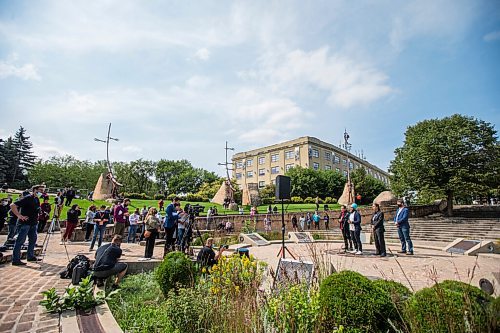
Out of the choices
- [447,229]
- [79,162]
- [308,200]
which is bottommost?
[447,229]

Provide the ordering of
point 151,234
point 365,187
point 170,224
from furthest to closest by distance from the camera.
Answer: point 365,187 → point 170,224 → point 151,234

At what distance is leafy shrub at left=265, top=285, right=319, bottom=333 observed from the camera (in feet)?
8.70

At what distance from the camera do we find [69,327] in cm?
334

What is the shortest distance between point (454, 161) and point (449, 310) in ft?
98.4

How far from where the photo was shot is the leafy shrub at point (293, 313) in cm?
265

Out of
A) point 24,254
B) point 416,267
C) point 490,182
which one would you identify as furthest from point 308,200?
point 24,254

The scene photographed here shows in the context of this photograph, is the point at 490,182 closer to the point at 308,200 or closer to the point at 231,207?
the point at 308,200

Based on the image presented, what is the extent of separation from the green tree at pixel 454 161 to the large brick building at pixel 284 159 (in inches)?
1349

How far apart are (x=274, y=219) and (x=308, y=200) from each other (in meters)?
20.8

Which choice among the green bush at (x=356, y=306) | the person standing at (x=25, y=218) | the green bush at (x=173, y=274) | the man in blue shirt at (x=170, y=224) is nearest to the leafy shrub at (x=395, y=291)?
the green bush at (x=356, y=306)

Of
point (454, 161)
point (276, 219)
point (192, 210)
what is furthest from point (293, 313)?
point (454, 161)

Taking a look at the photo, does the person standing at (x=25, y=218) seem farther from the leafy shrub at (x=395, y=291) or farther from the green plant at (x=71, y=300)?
the leafy shrub at (x=395, y=291)

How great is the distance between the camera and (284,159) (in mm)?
66250

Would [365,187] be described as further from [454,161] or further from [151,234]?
[151,234]
